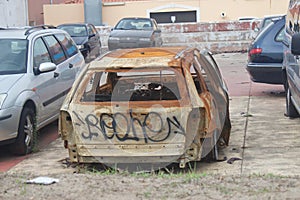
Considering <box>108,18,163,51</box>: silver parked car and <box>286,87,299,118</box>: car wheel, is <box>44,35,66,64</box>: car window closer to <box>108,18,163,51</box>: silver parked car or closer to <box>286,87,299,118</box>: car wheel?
<box>286,87,299,118</box>: car wheel

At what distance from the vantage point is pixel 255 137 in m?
8.95

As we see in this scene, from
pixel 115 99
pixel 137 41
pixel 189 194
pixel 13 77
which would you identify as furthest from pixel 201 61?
pixel 137 41

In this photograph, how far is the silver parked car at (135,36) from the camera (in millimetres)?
24750

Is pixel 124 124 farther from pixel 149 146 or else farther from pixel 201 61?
pixel 201 61

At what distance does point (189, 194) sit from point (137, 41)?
20.0 m

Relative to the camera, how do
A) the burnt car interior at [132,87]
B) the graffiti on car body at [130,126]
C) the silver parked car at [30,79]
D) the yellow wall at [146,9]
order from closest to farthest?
the graffiti on car body at [130,126], the burnt car interior at [132,87], the silver parked car at [30,79], the yellow wall at [146,9]

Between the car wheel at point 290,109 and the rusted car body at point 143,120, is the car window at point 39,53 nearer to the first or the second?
the rusted car body at point 143,120

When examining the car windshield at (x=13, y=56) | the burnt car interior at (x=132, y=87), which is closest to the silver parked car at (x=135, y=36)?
the car windshield at (x=13, y=56)

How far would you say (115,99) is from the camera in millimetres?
7375

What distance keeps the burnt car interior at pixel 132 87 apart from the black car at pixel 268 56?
15.3 ft

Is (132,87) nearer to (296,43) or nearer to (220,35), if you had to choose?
(296,43)

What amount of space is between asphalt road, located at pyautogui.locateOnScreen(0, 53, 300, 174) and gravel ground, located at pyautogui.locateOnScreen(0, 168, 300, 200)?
1.35m

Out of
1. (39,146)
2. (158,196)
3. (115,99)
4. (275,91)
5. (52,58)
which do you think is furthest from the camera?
(275,91)

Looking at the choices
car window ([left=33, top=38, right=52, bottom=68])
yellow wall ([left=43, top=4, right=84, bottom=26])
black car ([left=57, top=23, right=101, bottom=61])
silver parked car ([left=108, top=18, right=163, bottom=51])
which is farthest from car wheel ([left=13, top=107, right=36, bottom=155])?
yellow wall ([left=43, top=4, right=84, bottom=26])
